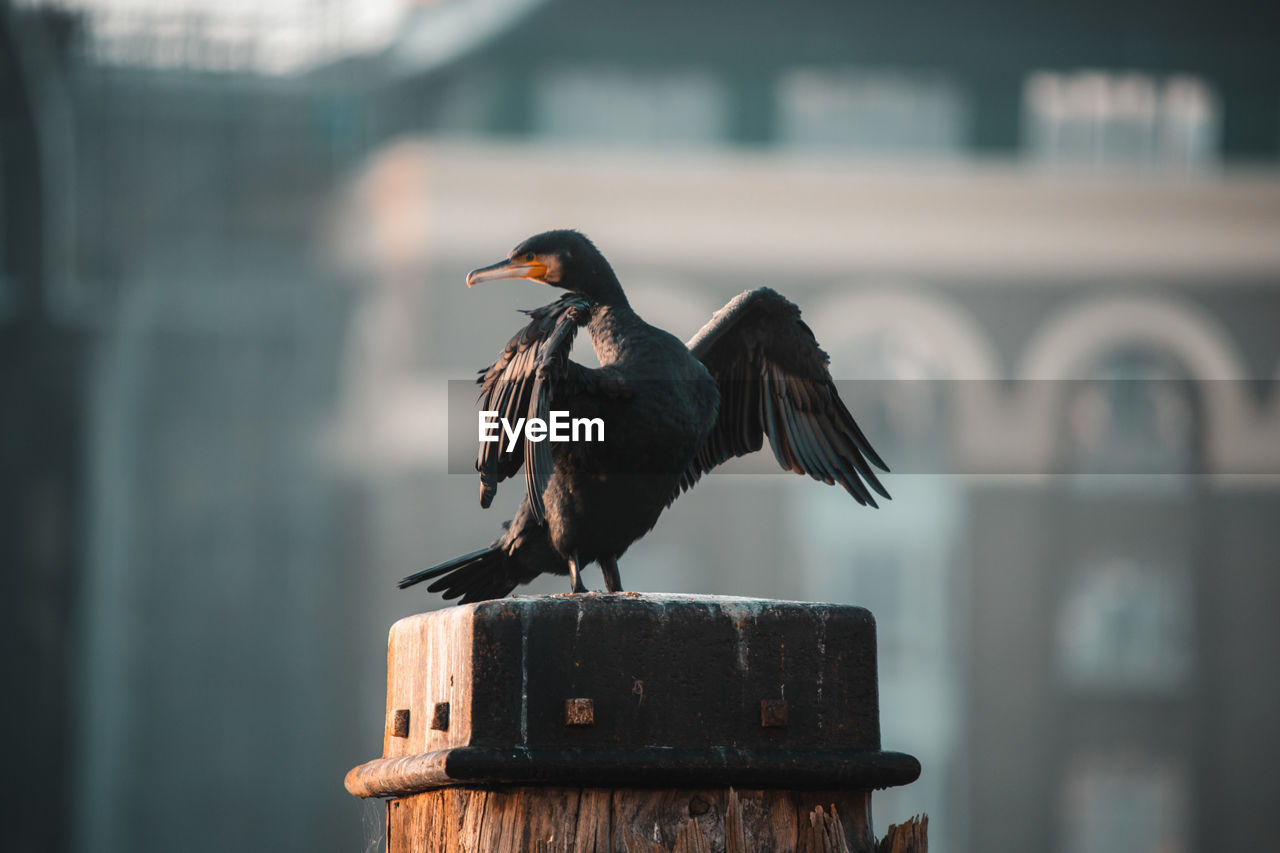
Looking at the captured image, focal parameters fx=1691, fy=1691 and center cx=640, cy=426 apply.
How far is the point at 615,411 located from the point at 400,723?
794 mm

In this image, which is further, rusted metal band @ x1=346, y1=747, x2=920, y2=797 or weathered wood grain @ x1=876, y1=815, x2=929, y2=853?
weathered wood grain @ x1=876, y1=815, x2=929, y2=853

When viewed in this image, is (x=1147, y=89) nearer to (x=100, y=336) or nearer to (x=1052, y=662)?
(x=1052, y=662)

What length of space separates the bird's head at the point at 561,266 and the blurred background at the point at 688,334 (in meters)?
16.7

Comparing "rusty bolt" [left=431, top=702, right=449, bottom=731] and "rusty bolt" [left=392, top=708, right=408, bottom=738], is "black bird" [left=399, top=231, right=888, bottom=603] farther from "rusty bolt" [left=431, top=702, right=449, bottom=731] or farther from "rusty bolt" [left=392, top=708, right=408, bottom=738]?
"rusty bolt" [left=431, top=702, right=449, bottom=731]

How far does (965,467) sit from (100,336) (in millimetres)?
11073

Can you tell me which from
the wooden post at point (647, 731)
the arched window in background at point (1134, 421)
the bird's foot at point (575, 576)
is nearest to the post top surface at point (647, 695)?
the wooden post at point (647, 731)

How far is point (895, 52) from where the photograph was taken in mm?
21594

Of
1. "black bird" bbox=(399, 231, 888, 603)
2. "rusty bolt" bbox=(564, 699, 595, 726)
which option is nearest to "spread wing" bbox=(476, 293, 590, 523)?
"black bird" bbox=(399, 231, 888, 603)

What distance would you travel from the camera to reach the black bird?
3.45m

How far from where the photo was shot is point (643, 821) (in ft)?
9.23

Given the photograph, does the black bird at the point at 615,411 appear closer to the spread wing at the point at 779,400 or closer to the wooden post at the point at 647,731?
the spread wing at the point at 779,400

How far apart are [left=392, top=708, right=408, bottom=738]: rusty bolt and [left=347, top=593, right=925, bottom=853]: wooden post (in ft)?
0.26

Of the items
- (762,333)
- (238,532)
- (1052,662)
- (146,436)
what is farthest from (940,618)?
(762,333)

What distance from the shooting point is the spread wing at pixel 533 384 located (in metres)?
3.35
